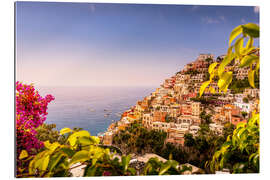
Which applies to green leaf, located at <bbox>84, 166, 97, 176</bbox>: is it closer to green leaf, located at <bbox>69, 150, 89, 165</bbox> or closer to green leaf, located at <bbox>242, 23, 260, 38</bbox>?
green leaf, located at <bbox>69, 150, 89, 165</bbox>

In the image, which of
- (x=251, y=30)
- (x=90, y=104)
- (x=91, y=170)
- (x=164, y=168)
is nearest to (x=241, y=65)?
(x=251, y=30)

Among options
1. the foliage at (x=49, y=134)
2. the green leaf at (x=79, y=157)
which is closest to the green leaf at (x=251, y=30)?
the green leaf at (x=79, y=157)

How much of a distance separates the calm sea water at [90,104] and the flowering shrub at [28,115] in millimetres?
69

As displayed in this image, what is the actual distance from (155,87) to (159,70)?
0.49 ft

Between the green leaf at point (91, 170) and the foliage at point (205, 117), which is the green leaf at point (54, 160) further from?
the foliage at point (205, 117)

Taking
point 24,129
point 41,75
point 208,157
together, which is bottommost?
point 208,157

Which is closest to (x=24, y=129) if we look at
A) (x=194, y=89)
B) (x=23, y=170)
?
(x=23, y=170)

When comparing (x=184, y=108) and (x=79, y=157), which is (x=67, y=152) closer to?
(x=79, y=157)

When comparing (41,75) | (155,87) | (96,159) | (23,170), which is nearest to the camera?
(96,159)

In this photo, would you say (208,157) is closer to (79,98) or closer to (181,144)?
(181,144)

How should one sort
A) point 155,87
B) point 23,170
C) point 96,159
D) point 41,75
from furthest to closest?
1. point 155,87
2. point 41,75
3. point 23,170
4. point 96,159

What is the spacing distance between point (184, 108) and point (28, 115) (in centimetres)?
119

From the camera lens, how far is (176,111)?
1582 mm

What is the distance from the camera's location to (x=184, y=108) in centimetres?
158
